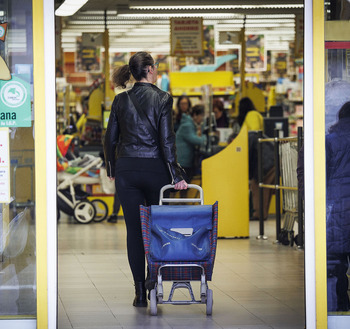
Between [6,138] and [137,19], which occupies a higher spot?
[137,19]

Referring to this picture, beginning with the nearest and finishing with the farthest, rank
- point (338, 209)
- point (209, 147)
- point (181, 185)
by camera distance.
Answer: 1. point (338, 209)
2. point (181, 185)
3. point (209, 147)

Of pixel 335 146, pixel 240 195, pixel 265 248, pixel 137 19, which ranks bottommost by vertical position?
pixel 265 248

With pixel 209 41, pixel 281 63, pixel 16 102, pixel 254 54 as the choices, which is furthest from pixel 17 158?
pixel 281 63

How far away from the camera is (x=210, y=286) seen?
589 centimetres

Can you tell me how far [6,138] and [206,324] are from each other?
1.65 meters

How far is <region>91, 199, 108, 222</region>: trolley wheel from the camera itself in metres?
11.0

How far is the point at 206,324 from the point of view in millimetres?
4590

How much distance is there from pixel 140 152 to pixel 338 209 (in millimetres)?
1422

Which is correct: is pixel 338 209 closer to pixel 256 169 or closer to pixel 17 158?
pixel 17 158

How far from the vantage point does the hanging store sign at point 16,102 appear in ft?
13.2

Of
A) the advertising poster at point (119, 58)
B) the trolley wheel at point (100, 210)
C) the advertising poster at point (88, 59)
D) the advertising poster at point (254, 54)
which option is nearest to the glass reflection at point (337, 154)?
the trolley wheel at point (100, 210)

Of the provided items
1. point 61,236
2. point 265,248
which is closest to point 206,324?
point 265,248

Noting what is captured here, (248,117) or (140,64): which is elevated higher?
(140,64)

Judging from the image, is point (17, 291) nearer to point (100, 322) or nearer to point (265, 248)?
point (100, 322)
